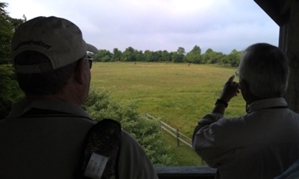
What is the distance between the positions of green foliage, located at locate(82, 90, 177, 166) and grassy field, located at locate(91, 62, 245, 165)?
0.64ft

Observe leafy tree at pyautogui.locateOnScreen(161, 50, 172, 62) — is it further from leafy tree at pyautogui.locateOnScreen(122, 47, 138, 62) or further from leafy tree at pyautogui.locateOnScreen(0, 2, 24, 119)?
leafy tree at pyautogui.locateOnScreen(0, 2, 24, 119)

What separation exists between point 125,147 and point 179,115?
6.77 meters

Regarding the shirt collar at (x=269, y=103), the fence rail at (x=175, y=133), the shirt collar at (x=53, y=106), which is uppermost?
the shirt collar at (x=53, y=106)

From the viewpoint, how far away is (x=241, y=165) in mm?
1134

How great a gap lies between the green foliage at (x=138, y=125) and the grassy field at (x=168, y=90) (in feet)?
0.64

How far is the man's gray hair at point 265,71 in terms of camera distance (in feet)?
3.67

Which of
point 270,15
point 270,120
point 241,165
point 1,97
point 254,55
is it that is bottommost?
point 1,97

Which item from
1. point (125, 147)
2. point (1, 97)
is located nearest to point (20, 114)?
point (125, 147)

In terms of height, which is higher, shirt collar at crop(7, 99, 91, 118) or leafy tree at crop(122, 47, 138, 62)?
leafy tree at crop(122, 47, 138, 62)

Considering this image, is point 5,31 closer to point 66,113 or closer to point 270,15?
point 270,15

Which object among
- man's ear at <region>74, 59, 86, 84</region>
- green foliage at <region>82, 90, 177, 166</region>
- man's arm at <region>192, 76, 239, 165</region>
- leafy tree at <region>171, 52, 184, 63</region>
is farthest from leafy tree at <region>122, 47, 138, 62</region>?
man's ear at <region>74, 59, 86, 84</region>

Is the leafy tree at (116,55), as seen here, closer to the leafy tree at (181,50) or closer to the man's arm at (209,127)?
the leafy tree at (181,50)

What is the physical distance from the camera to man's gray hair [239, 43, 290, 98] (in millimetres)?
1120

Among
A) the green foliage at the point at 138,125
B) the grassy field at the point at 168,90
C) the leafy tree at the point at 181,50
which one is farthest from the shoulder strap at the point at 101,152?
the green foliage at the point at 138,125
